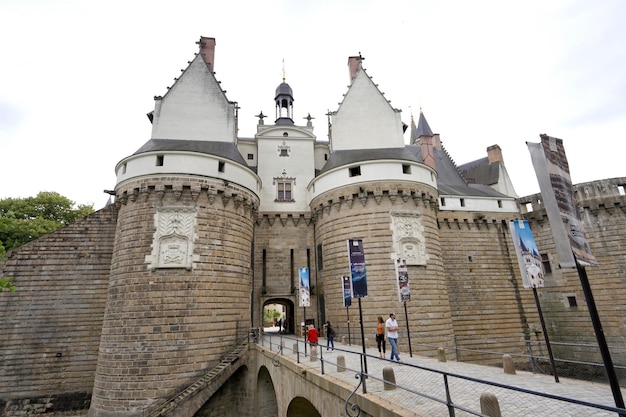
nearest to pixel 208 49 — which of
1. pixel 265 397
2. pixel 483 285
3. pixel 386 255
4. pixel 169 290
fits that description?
pixel 169 290

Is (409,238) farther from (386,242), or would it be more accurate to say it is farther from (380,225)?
(380,225)

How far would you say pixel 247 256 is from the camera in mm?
18844

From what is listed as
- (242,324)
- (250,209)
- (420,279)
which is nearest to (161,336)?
(242,324)

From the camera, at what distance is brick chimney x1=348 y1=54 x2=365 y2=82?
2452cm

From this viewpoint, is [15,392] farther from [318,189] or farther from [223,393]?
[318,189]

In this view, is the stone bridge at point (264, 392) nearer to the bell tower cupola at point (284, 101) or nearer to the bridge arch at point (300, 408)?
the bridge arch at point (300, 408)

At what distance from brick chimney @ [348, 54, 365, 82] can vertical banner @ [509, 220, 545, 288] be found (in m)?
18.1

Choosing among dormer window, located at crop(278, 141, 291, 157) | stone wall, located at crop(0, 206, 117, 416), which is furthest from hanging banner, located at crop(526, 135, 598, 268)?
stone wall, located at crop(0, 206, 117, 416)

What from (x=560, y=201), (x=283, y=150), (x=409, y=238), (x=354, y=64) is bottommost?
(x=560, y=201)

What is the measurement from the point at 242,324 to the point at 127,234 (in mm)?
7458

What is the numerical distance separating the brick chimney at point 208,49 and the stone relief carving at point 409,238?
1620cm

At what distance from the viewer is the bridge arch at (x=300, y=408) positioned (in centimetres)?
1129

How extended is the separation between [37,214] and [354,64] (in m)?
30.6

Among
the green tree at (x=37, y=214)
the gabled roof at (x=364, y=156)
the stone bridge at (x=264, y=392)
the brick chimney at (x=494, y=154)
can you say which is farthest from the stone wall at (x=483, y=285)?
the green tree at (x=37, y=214)
